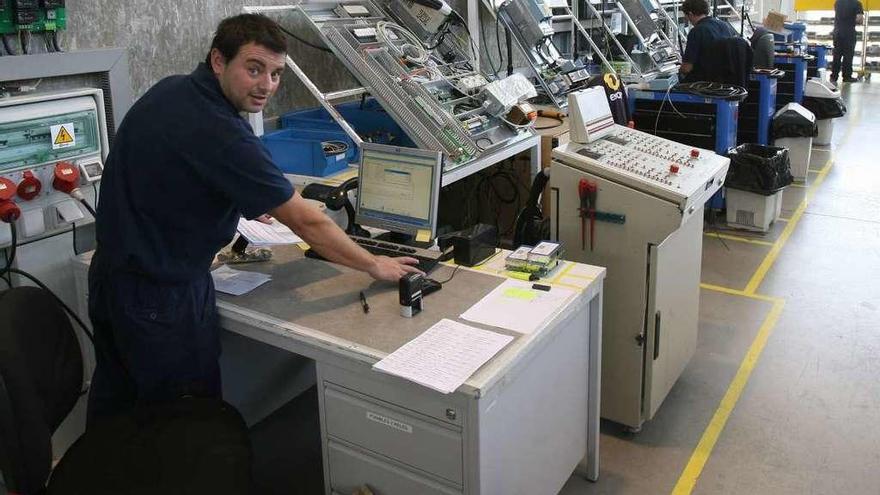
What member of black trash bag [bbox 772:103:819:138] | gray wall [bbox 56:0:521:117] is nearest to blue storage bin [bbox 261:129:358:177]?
gray wall [bbox 56:0:521:117]

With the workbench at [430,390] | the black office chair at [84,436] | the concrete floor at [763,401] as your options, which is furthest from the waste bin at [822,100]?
the black office chair at [84,436]

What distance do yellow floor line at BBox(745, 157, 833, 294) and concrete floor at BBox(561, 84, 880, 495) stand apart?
0.06 feet

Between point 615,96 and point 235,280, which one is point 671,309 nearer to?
point 615,96

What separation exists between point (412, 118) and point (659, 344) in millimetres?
1362

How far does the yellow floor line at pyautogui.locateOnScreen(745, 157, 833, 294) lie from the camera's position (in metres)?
4.10

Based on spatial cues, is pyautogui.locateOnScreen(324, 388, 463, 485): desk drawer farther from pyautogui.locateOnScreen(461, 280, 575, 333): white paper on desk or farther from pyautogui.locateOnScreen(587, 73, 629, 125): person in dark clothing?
pyautogui.locateOnScreen(587, 73, 629, 125): person in dark clothing

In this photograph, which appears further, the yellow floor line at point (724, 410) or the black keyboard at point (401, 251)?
the yellow floor line at point (724, 410)

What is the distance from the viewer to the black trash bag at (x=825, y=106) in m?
6.77

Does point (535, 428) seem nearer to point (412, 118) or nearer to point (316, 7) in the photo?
point (412, 118)

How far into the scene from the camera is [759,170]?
15.3 feet

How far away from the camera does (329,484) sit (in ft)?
6.64

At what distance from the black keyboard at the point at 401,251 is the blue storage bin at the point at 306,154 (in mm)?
773

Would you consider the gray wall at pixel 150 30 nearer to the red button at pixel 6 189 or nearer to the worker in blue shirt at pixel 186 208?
the red button at pixel 6 189

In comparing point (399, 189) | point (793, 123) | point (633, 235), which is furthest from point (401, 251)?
point (793, 123)
